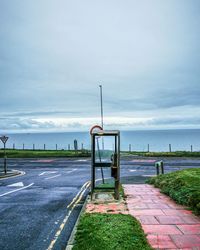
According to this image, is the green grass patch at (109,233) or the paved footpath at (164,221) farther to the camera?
the paved footpath at (164,221)

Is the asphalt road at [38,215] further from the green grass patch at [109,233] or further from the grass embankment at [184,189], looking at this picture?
the grass embankment at [184,189]

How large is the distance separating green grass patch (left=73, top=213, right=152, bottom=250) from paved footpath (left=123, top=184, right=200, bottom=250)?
0.96 ft

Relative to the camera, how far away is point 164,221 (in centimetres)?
838

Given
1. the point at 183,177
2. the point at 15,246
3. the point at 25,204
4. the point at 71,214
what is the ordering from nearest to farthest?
the point at 15,246
the point at 71,214
the point at 25,204
the point at 183,177

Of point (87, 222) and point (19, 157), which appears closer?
point (87, 222)

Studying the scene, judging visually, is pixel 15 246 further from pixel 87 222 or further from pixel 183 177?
pixel 183 177

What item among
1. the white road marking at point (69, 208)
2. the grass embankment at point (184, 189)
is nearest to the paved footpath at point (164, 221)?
the grass embankment at point (184, 189)

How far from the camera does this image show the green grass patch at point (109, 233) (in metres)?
6.33

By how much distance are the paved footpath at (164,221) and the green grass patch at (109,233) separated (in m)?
0.29

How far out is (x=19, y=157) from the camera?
41.6 metres

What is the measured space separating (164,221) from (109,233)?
1.98 meters

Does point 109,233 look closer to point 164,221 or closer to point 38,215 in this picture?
point 164,221

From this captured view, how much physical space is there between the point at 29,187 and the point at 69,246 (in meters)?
10.3

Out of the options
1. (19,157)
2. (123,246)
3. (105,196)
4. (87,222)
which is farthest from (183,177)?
(19,157)
